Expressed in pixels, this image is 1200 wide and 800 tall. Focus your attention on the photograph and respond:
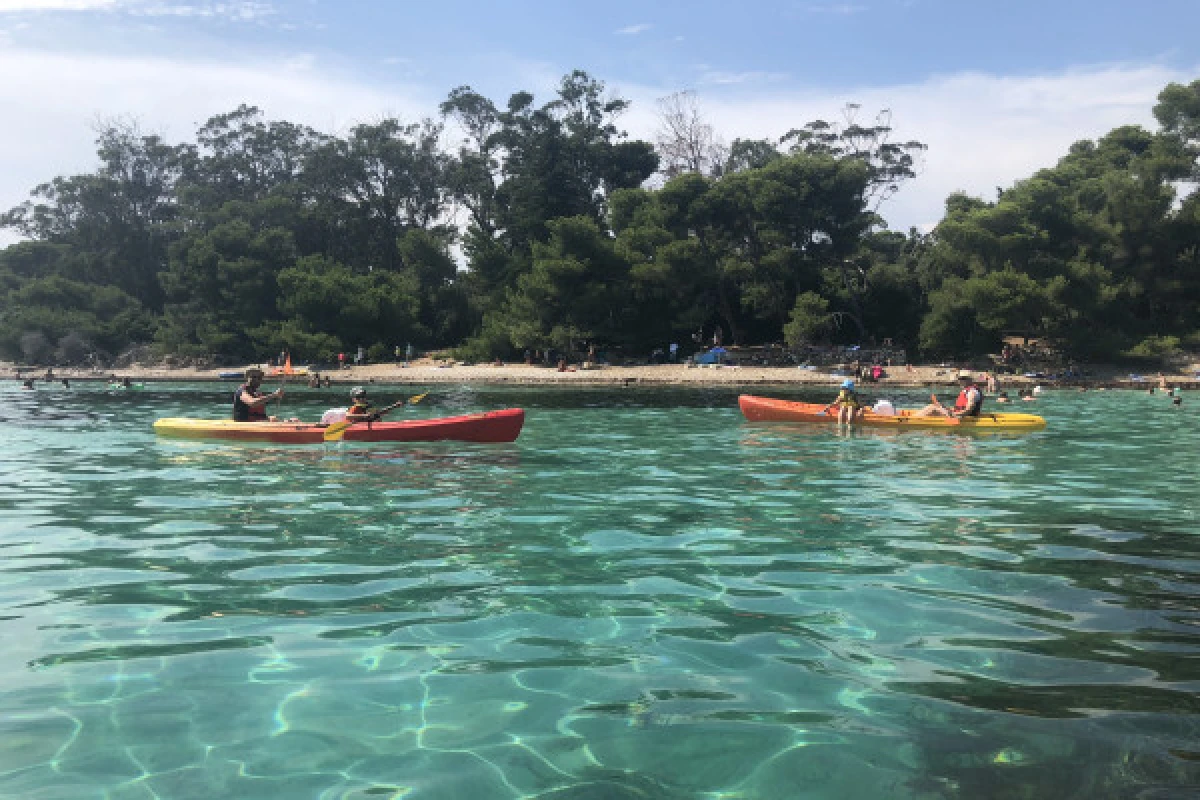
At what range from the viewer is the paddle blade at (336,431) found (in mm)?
14508

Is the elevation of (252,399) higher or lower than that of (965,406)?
higher

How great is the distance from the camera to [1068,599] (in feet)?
19.6

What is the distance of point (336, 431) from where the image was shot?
14547mm

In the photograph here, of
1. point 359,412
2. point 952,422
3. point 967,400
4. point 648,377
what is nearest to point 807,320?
point 648,377

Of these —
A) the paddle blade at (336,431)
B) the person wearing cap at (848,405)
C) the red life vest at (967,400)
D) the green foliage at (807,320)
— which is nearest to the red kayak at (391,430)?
the paddle blade at (336,431)

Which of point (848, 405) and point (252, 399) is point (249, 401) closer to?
point (252, 399)

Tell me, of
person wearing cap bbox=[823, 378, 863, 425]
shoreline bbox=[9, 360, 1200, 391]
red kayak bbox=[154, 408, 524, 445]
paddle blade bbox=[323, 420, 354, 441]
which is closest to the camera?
paddle blade bbox=[323, 420, 354, 441]

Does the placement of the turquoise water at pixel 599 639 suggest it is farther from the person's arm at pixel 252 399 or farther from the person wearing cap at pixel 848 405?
the person wearing cap at pixel 848 405

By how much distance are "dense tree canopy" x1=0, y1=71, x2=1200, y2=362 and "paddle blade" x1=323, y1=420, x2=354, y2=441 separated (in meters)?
30.0

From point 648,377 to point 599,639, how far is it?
34.7 metres

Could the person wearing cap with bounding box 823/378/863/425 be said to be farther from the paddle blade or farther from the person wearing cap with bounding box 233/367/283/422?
the person wearing cap with bounding box 233/367/283/422

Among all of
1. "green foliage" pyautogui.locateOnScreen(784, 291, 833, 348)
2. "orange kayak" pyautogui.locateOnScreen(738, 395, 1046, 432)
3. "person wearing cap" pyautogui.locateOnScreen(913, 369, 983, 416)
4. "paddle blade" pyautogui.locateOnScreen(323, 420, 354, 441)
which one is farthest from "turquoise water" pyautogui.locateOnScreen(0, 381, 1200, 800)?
"green foliage" pyautogui.locateOnScreen(784, 291, 833, 348)

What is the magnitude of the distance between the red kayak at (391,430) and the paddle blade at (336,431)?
0.06 m

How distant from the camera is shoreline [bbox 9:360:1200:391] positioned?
37.7 metres
